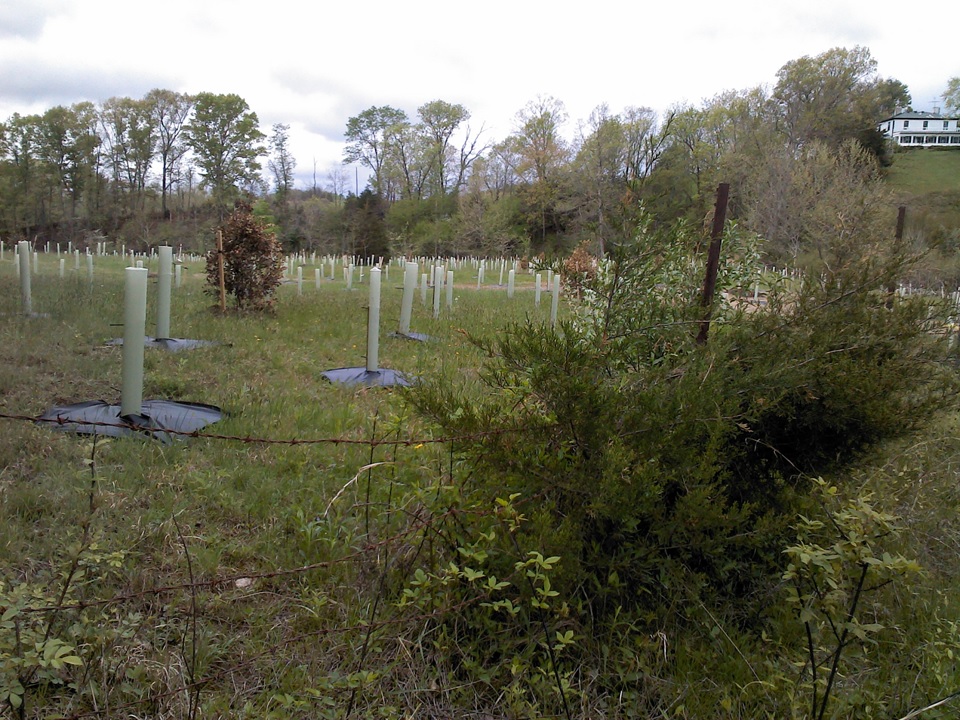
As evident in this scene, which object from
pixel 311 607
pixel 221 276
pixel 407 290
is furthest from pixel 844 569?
pixel 221 276

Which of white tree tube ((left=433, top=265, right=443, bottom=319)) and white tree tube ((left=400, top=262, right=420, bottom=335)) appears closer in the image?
white tree tube ((left=400, top=262, right=420, bottom=335))

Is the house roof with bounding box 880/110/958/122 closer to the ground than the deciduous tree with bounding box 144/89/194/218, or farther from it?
farther from it

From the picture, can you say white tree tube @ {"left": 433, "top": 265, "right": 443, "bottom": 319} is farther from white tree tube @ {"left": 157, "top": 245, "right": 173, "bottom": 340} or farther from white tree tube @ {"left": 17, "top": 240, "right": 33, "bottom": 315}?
white tree tube @ {"left": 17, "top": 240, "right": 33, "bottom": 315}

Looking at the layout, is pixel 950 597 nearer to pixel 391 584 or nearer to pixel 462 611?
pixel 462 611

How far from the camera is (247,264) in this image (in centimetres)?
1139

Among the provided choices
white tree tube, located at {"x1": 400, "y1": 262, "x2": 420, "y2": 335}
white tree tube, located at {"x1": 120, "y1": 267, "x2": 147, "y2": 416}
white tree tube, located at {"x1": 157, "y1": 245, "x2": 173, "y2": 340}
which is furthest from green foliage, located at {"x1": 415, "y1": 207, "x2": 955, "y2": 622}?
white tree tube, located at {"x1": 400, "y1": 262, "x2": 420, "y2": 335}

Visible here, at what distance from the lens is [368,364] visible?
7117 millimetres

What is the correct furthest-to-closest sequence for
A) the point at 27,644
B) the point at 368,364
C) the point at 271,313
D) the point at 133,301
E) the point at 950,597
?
the point at 271,313
the point at 368,364
the point at 133,301
the point at 950,597
the point at 27,644

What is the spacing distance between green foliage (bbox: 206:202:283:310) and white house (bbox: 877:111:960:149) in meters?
92.5

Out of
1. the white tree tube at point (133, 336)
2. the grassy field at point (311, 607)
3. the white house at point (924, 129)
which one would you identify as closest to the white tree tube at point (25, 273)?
the grassy field at point (311, 607)

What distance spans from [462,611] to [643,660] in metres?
0.71

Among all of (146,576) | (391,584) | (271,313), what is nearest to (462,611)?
(391,584)

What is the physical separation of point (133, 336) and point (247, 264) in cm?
734

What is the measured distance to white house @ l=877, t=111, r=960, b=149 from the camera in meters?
82.5
